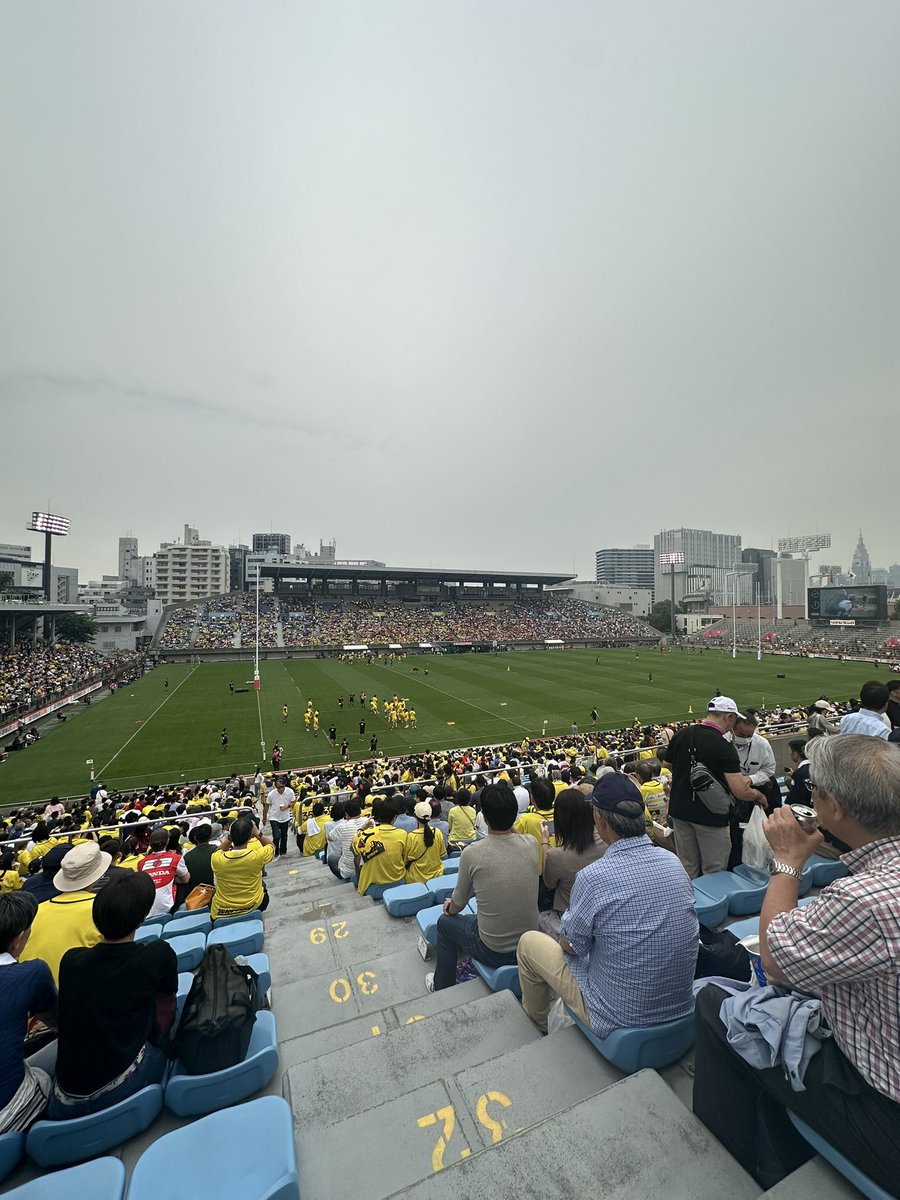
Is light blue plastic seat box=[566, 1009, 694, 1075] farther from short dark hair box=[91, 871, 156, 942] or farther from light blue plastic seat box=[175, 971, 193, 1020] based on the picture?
light blue plastic seat box=[175, 971, 193, 1020]

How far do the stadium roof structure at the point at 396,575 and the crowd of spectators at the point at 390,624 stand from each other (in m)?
3.87

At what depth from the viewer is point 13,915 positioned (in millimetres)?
3180

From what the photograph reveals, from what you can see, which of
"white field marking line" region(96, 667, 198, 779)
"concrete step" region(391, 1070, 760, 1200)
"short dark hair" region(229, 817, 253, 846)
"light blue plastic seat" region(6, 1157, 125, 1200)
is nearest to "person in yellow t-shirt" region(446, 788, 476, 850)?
"short dark hair" region(229, 817, 253, 846)

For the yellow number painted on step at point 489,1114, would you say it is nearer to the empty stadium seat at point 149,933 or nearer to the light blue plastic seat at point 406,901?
the light blue plastic seat at point 406,901

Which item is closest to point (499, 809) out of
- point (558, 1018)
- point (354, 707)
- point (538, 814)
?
point (558, 1018)

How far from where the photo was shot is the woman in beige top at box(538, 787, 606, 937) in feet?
14.2

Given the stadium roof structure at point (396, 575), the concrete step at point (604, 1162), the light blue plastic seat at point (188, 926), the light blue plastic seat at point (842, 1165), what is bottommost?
the light blue plastic seat at point (188, 926)

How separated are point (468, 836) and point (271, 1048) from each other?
504cm

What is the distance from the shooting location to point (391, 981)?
4445mm

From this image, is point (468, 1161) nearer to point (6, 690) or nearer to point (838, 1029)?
point (838, 1029)

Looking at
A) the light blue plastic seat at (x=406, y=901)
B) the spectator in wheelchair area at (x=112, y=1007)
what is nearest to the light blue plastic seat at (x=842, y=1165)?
the spectator in wheelchair area at (x=112, y=1007)

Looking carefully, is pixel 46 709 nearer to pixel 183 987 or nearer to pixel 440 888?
pixel 440 888

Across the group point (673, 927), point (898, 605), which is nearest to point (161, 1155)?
point (673, 927)

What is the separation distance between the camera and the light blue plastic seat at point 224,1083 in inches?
115
